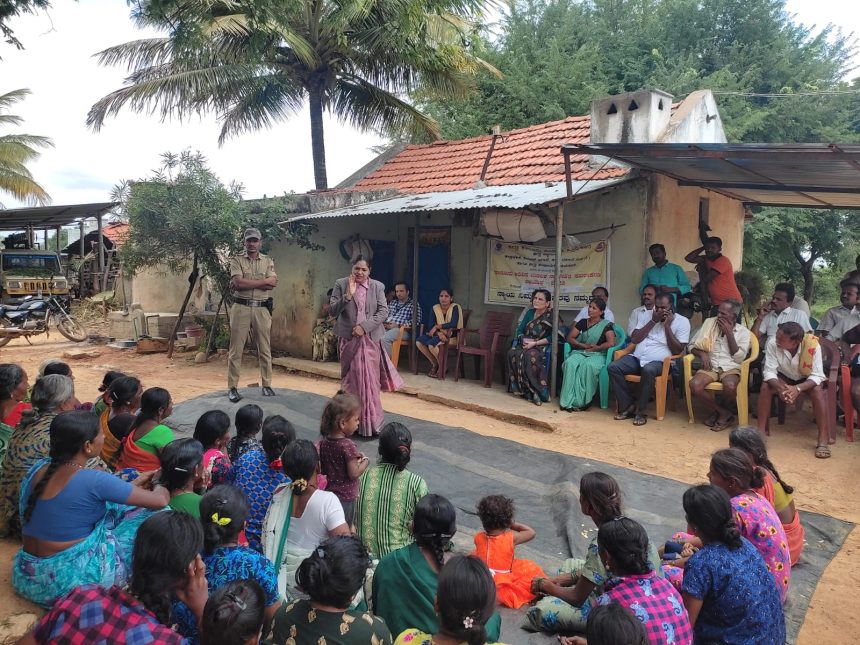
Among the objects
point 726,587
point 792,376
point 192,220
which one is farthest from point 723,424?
point 192,220

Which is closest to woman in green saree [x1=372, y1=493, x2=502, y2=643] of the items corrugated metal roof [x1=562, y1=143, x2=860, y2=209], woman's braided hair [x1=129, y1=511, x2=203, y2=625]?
woman's braided hair [x1=129, y1=511, x2=203, y2=625]

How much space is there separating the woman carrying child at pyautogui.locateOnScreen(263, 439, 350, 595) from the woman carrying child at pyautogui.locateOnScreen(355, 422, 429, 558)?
0.81 ft

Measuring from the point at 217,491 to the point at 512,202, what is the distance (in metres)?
5.48

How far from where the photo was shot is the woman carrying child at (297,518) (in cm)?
270

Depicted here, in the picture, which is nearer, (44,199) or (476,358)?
(476,358)

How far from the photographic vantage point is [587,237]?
26.1 feet

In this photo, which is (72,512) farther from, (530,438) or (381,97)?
(381,97)

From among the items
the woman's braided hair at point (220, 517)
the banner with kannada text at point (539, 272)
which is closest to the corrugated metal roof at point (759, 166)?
the banner with kannada text at point (539, 272)

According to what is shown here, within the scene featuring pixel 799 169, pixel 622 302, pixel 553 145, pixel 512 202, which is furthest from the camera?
pixel 553 145

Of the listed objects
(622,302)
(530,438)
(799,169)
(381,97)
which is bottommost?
(530,438)

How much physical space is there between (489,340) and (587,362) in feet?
6.19

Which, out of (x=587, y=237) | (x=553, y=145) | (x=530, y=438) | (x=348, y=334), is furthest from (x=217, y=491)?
(x=553, y=145)

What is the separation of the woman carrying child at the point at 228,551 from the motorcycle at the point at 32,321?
12.5 m

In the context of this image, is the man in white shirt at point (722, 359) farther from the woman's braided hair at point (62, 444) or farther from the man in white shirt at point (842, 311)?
the woman's braided hair at point (62, 444)
